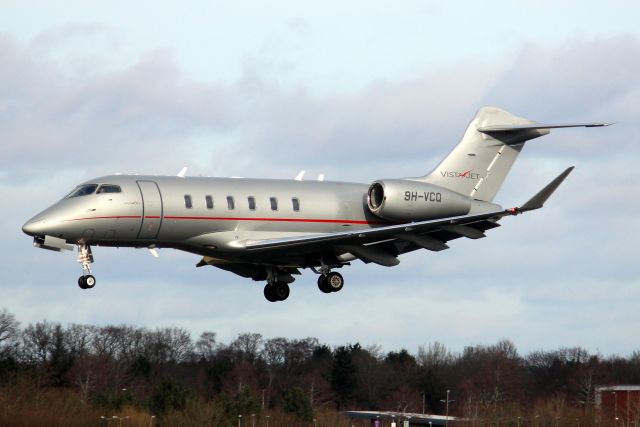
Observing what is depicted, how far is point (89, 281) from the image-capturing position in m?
37.0

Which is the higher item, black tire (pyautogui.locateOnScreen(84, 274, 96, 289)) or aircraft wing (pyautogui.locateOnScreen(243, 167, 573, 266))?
aircraft wing (pyautogui.locateOnScreen(243, 167, 573, 266))

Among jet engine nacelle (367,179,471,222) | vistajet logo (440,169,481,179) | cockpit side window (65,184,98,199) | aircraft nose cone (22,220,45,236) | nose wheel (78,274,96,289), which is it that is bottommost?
nose wheel (78,274,96,289)

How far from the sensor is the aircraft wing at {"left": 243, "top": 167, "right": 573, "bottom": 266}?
124 feet

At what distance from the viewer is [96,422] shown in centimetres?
4959

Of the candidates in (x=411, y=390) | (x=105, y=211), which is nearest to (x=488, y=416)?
(x=411, y=390)

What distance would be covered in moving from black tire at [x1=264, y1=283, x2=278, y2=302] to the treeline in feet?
32.2

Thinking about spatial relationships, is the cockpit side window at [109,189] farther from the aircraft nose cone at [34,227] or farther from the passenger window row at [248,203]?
the passenger window row at [248,203]

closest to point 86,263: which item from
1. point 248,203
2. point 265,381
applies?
point 248,203

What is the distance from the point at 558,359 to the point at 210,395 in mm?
17028

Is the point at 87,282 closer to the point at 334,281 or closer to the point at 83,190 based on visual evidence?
the point at 83,190

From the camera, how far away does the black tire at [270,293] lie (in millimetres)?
41656

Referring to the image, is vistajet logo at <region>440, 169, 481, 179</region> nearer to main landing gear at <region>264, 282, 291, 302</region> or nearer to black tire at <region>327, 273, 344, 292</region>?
black tire at <region>327, 273, 344, 292</region>

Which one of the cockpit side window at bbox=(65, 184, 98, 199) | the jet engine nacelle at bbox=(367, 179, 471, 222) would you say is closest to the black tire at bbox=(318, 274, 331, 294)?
the jet engine nacelle at bbox=(367, 179, 471, 222)

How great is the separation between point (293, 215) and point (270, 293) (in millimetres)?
3217
